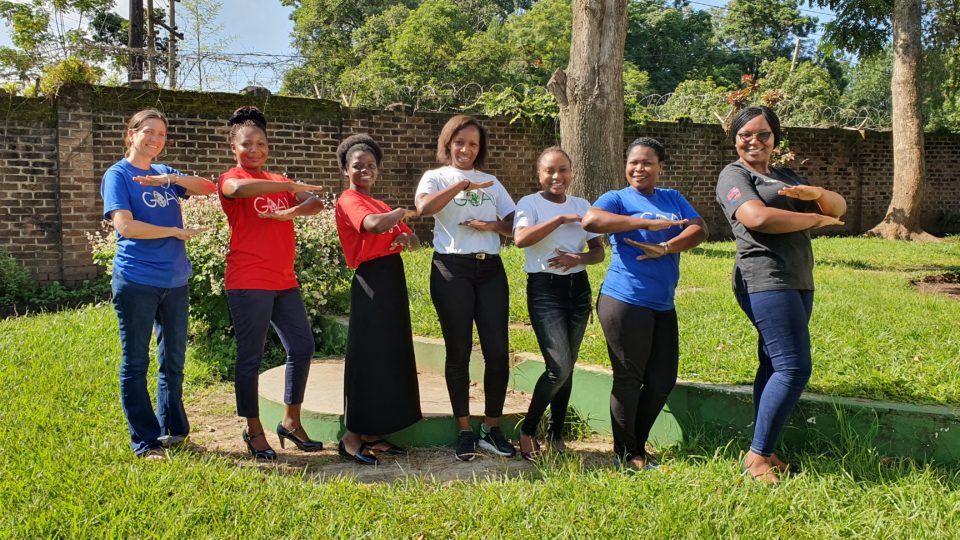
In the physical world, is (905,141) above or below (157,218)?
above

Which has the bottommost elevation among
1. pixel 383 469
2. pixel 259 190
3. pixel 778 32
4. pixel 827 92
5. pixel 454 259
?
pixel 383 469

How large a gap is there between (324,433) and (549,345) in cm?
142

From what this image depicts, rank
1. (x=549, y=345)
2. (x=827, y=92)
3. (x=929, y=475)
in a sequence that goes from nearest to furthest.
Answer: (x=929, y=475)
(x=549, y=345)
(x=827, y=92)

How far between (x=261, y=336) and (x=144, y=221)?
0.79 meters

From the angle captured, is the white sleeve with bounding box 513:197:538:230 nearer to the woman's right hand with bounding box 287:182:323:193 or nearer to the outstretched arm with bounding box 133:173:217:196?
the woman's right hand with bounding box 287:182:323:193

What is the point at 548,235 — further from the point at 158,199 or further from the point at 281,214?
the point at 158,199

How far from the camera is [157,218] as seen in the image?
3734mm

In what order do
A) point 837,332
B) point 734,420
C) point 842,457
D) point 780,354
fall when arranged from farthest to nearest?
point 837,332, point 734,420, point 842,457, point 780,354

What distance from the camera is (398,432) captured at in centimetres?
418

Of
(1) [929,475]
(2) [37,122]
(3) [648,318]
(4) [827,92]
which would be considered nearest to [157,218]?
(3) [648,318]

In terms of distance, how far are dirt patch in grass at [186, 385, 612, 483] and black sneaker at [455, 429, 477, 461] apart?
33mm

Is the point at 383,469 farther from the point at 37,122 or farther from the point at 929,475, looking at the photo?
the point at 37,122

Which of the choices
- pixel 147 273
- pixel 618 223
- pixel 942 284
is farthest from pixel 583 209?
pixel 942 284

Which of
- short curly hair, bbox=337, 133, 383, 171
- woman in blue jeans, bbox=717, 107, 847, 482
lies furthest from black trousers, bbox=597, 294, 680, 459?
short curly hair, bbox=337, 133, 383, 171
